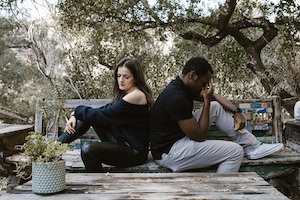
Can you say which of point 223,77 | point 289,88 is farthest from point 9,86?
point 289,88

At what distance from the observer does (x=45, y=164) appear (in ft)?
6.09

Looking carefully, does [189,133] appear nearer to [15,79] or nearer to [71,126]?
[71,126]

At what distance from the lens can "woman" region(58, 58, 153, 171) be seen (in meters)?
2.76

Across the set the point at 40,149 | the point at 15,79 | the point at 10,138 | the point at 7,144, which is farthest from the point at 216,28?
the point at 15,79

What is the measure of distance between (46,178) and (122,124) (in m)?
1.07

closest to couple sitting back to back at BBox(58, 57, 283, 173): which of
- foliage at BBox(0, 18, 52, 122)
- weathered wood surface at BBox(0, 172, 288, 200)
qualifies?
weathered wood surface at BBox(0, 172, 288, 200)

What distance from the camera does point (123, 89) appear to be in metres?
3.05

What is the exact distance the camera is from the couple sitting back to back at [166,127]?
271 centimetres

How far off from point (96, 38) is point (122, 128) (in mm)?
4742

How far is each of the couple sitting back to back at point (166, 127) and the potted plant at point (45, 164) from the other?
2.75 ft

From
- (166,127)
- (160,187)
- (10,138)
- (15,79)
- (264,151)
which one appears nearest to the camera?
(160,187)

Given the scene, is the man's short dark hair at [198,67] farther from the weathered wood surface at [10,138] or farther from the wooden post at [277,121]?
the weathered wood surface at [10,138]

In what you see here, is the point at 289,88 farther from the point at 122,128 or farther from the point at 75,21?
the point at 122,128

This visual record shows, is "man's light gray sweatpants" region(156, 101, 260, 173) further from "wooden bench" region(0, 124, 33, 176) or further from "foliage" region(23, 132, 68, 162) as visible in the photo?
"wooden bench" region(0, 124, 33, 176)
